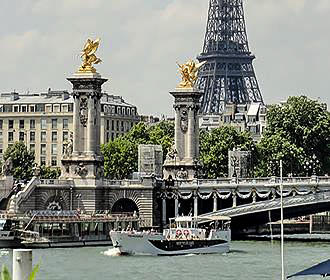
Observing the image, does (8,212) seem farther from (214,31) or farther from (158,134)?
(214,31)

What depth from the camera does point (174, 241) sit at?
5628 cm

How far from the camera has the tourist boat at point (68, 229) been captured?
6097 centimetres

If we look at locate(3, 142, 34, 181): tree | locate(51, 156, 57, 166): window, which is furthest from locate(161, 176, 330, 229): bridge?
locate(51, 156, 57, 166): window

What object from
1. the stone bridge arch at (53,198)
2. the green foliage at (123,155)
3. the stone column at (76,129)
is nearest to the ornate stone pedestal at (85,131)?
the stone column at (76,129)

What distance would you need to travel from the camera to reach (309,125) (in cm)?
9556

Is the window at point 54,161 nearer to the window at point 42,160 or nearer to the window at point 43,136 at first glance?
the window at point 42,160

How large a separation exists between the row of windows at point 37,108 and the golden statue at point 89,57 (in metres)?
43.6

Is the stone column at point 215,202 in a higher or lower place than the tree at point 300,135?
lower

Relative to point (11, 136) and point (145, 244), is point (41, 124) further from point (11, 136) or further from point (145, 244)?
point (145, 244)

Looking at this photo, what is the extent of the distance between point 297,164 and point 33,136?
3119cm

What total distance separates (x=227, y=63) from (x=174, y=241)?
9363 cm

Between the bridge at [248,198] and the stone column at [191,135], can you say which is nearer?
the bridge at [248,198]

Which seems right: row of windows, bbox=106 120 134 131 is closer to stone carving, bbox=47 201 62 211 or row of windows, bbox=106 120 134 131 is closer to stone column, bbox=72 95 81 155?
stone column, bbox=72 95 81 155

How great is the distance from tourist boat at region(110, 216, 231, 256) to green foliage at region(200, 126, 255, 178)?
30.2m
